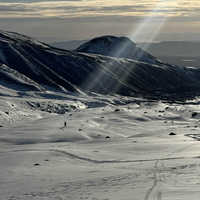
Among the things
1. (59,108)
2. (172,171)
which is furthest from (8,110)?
(172,171)

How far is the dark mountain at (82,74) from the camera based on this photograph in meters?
102

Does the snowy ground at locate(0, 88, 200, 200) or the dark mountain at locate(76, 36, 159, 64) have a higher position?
the dark mountain at locate(76, 36, 159, 64)

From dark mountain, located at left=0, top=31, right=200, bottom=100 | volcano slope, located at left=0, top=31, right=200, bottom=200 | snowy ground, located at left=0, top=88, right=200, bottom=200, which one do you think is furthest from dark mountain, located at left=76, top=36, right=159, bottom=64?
snowy ground, located at left=0, top=88, right=200, bottom=200

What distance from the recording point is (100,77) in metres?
124

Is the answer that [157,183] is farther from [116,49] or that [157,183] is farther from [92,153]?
[116,49]

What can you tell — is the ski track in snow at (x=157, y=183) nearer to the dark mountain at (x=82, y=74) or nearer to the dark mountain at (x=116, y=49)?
the dark mountain at (x=82, y=74)

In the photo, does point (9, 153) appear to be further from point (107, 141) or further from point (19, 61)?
point (19, 61)

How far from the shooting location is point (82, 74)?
123m

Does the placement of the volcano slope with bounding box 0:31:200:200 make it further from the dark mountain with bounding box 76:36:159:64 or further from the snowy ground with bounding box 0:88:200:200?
the dark mountain with bounding box 76:36:159:64

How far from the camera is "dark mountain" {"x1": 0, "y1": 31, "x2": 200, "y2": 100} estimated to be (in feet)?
333

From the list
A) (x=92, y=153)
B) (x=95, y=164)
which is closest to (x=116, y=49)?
(x=92, y=153)

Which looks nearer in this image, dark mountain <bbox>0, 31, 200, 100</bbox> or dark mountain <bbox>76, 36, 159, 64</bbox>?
dark mountain <bbox>0, 31, 200, 100</bbox>

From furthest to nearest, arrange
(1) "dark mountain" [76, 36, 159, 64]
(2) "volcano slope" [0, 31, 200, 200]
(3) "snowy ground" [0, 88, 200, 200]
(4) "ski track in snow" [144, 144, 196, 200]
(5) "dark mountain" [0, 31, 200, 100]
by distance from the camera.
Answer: (1) "dark mountain" [76, 36, 159, 64] < (5) "dark mountain" [0, 31, 200, 100] < (2) "volcano slope" [0, 31, 200, 200] < (3) "snowy ground" [0, 88, 200, 200] < (4) "ski track in snow" [144, 144, 196, 200]

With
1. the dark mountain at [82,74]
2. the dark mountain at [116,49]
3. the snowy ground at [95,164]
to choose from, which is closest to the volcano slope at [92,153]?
the snowy ground at [95,164]
